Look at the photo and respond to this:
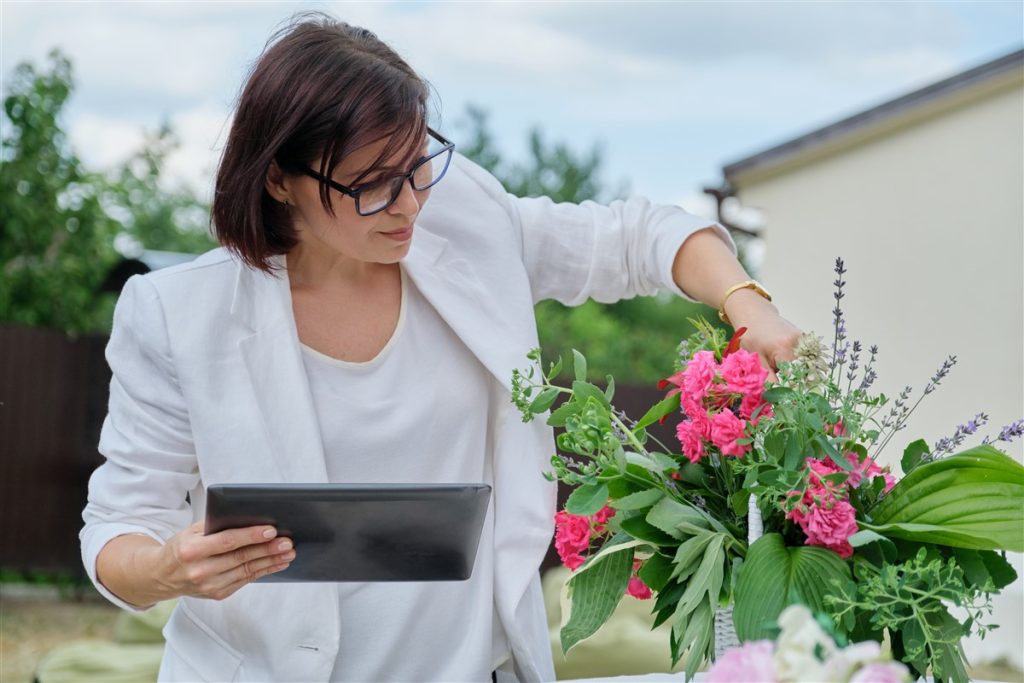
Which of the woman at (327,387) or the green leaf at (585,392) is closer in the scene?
the green leaf at (585,392)

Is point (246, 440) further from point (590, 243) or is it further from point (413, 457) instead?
point (590, 243)

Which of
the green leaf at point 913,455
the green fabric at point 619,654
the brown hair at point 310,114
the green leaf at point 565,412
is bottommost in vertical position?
the green fabric at point 619,654

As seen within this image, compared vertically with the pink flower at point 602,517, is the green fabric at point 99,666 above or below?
→ below

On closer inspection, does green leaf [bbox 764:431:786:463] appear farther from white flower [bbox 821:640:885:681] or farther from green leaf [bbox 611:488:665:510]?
white flower [bbox 821:640:885:681]

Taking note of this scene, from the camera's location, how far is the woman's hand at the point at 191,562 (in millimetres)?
1327

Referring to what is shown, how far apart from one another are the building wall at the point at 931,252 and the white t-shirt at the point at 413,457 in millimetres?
4465

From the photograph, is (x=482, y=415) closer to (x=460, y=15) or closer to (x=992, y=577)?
(x=992, y=577)

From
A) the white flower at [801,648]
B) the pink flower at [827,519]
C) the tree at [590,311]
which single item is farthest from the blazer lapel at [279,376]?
the tree at [590,311]

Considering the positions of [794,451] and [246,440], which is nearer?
[794,451]

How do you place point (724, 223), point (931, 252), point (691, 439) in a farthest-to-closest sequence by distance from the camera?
point (724, 223)
point (931, 252)
point (691, 439)

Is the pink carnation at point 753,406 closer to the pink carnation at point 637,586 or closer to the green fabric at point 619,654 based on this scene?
the pink carnation at point 637,586

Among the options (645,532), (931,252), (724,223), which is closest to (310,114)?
(645,532)

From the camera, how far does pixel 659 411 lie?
125 cm

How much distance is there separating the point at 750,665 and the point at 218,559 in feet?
2.69
